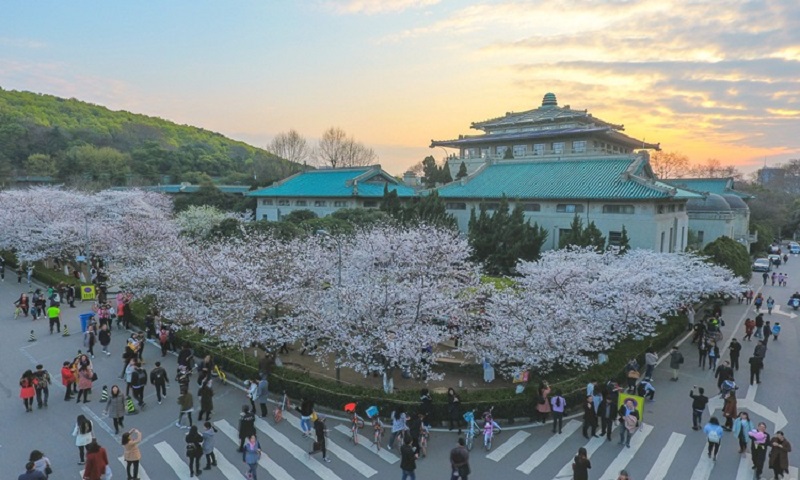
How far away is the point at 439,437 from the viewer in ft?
47.8

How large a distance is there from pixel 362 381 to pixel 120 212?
36460 millimetres

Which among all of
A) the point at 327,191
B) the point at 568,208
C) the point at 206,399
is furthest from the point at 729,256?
the point at 327,191

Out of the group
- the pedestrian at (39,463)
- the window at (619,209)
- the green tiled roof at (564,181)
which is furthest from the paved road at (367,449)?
the green tiled roof at (564,181)

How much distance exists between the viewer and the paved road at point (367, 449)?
1262 centimetres

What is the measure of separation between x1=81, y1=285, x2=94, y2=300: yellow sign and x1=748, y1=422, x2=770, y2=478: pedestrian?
111 feet

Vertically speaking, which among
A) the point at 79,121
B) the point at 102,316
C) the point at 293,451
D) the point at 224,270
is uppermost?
the point at 79,121

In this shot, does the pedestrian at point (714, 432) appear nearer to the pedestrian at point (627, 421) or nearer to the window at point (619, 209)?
the pedestrian at point (627, 421)

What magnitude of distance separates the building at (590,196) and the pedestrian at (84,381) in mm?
28215

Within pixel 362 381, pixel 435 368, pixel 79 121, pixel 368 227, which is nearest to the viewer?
pixel 362 381

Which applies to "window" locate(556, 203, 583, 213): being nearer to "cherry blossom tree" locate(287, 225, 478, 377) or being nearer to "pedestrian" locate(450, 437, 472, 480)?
"cherry blossom tree" locate(287, 225, 478, 377)

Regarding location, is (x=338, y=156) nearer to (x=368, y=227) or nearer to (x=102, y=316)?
(x=368, y=227)

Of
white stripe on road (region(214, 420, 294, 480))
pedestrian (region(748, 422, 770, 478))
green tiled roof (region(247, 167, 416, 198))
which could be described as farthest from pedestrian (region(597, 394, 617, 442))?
green tiled roof (region(247, 167, 416, 198))

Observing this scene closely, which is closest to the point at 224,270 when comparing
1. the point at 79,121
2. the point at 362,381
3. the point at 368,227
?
the point at 362,381

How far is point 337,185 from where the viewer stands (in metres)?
51.3
